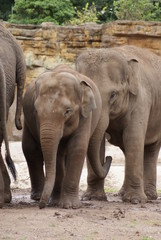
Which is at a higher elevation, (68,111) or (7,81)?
(7,81)

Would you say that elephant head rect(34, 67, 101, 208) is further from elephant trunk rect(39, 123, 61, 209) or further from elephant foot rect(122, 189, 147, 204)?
elephant foot rect(122, 189, 147, 204)

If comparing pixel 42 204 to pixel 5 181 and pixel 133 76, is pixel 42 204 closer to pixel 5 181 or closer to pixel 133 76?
pixel 5 181

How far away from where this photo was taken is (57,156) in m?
9.34

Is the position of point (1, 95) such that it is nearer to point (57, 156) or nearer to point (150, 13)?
point (57, 156)

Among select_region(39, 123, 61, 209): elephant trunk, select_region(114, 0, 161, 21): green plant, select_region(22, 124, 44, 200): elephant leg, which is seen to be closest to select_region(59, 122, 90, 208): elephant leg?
select_region(39, 123, 61, 209): elephant trunk

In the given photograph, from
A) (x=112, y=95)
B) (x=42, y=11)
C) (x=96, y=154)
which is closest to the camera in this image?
(x=96, y=154)

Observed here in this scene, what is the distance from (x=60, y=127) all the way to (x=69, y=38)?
47.5 feet

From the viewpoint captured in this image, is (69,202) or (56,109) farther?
(69,202)

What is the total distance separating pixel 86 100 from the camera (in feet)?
29.9

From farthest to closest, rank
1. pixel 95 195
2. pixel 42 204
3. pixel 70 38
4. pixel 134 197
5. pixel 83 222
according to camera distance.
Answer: pixel 70 38
pixel 95 195
pixel 134 197
pixel 42 204
pixel 83 222

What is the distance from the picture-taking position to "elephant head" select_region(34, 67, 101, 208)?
857 cm

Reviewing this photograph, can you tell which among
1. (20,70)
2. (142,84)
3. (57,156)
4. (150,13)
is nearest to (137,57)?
(142,84)

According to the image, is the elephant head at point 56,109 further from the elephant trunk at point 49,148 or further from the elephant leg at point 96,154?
the elephant leg at point 96,154

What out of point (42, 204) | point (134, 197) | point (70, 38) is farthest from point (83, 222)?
point (70, 38)
